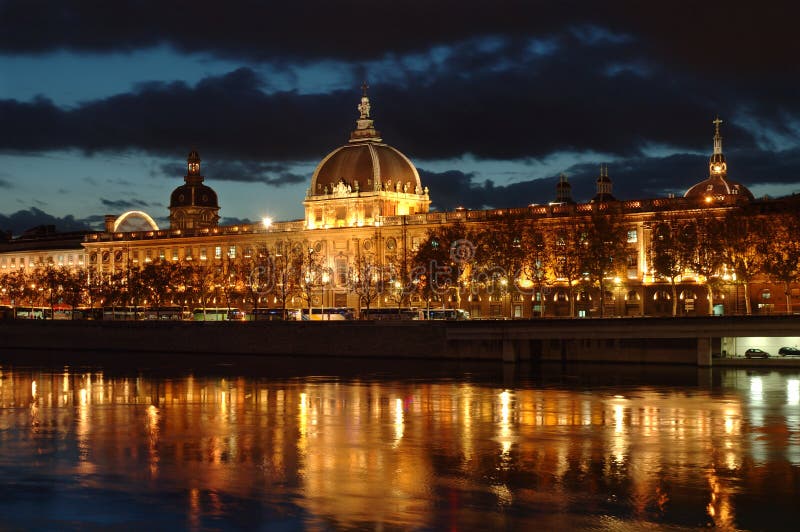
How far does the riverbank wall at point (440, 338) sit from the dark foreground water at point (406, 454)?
10.8m

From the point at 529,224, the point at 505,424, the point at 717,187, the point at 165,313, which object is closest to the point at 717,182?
the point at 717,187

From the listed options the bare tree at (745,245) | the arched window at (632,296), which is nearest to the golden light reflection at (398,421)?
the bare tree at (745,245)

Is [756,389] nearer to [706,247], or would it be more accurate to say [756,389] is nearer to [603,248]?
[706,247]

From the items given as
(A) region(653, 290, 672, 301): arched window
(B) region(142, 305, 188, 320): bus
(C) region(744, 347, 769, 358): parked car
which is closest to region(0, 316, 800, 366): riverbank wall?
(C) region(744, 347, 769, 358): parked car

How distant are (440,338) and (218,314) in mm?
69219

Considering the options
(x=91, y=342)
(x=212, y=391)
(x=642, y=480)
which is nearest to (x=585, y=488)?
(x=642, y=480)

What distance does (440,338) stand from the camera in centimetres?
11781

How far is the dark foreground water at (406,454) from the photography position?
142ft

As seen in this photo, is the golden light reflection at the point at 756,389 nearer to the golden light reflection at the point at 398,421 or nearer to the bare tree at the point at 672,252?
the golden light reflection at the point at 398,421

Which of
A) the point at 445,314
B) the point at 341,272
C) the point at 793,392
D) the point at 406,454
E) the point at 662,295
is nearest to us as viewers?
the point at 406,454

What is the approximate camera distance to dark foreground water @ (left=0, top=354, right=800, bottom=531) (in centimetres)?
4334

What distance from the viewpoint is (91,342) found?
5787 inches

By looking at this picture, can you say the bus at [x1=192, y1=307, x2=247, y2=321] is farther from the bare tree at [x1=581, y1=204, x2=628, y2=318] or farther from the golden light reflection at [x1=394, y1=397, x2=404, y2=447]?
the golden light reflection at [x1=394, y1=397, x2=404, y2=447]

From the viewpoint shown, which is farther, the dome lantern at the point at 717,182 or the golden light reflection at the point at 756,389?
the dome lantern at the point at 717,182
